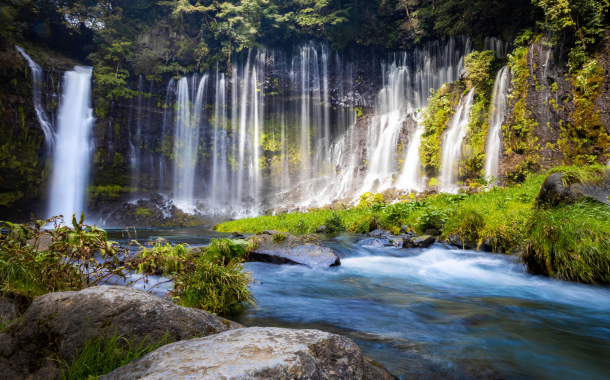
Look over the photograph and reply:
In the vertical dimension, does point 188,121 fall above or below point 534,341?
above

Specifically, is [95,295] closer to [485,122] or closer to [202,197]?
[485,122]

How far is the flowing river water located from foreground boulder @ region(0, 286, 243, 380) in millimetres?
1653

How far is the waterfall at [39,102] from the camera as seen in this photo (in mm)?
25305

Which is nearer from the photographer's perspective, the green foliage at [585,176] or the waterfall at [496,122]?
the green foliage at [585,176]

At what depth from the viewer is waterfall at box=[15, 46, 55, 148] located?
25305mm

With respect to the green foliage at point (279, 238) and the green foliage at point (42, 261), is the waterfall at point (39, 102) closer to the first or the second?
the green foliage at point (279, 238)

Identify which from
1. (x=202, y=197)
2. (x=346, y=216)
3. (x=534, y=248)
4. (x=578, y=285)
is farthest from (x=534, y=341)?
(x=202, y=197)

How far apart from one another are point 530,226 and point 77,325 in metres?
7.17

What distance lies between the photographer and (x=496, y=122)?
17453 millimetres

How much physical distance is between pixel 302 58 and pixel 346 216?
23.0 m

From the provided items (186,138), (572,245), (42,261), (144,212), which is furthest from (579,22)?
(144,212)

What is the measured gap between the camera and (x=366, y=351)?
292 cm

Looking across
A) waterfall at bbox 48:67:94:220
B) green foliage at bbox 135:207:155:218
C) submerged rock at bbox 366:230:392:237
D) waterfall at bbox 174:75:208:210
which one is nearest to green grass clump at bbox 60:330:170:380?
submerged rock at bbox 366:230:392:237

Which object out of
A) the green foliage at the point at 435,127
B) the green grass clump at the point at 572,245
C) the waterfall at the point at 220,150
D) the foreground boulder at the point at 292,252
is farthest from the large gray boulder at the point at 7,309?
the waterfall at the point at 220,150
